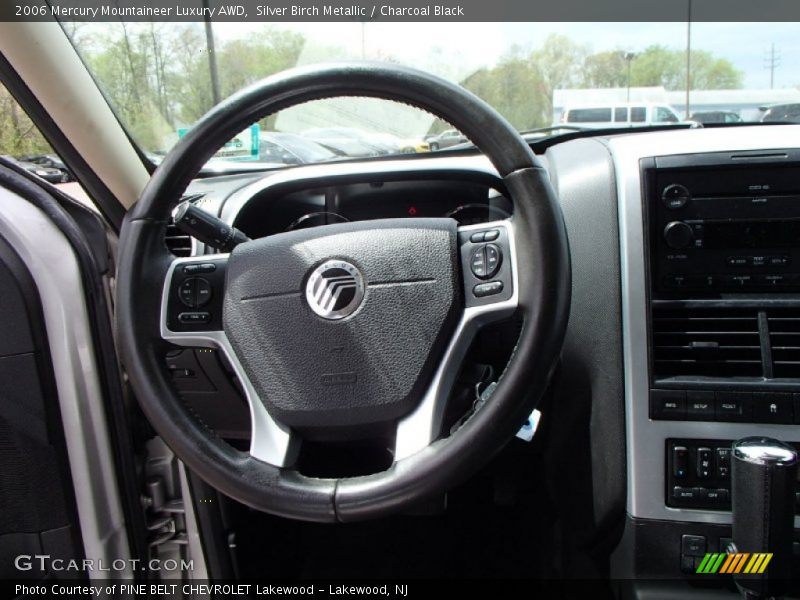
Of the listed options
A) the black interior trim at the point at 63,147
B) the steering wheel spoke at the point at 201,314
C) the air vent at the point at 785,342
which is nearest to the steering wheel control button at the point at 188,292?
the steering wheel spoke at the point at 201,314

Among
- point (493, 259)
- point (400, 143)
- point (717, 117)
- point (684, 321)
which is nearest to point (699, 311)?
point (684, 321)

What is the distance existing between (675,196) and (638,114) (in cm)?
53

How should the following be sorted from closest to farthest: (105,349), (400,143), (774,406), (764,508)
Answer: (764,508) → (774,406) → (105,349) → (400,143)

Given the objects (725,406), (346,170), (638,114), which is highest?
(638,114)

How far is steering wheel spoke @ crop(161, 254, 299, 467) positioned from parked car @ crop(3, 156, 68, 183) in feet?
1.90

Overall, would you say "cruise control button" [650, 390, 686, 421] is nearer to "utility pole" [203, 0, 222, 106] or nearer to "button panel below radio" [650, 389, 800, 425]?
"button panel below radio" [650, 389, 800, 425]

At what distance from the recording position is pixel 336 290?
124cm

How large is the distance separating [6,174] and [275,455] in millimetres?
950

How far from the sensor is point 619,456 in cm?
143

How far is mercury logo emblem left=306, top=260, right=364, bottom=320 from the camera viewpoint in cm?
123

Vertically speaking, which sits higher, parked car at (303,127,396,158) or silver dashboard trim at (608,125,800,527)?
parked car at (303,127,396,158)

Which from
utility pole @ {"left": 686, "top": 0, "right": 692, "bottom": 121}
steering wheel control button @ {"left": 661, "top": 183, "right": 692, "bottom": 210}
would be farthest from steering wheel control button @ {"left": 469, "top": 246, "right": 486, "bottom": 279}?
utility pole @ {"left": 686, "top": 0, "right": 692, "bottom": 121}

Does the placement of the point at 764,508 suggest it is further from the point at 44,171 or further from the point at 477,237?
the point at 44,171

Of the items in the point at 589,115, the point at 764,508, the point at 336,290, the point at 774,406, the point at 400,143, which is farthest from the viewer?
the point at 589,115
